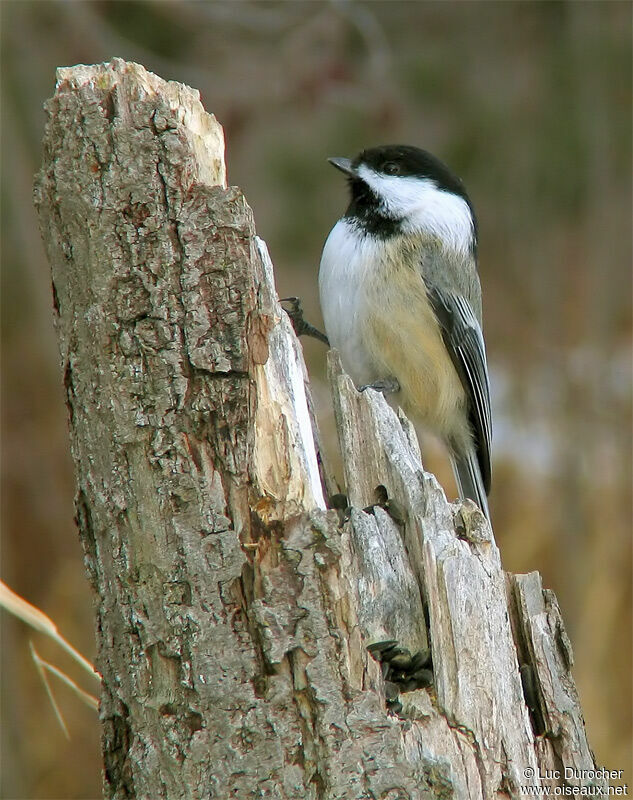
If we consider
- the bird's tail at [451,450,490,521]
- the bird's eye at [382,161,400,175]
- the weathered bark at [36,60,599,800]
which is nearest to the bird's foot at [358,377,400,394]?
the bird's tail at [451,450,490,521]

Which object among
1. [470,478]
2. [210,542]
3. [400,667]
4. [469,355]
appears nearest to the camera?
[210,542]

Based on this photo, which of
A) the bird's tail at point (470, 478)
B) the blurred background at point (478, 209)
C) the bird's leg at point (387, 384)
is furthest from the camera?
the blurred background at point (478, 209)

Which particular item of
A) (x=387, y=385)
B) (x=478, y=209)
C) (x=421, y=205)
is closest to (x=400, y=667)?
(x=387, y=385)

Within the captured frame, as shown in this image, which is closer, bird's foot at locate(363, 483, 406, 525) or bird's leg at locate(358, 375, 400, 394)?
bird's foot at locate(363, 483, 406, 525)

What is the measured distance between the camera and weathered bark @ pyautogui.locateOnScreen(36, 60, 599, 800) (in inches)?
63.5

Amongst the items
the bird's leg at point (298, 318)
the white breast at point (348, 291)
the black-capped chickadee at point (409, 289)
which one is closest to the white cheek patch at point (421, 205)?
the black-capped chickadee at point (409, 289)

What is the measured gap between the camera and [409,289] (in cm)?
298

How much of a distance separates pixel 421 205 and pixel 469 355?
529 mm

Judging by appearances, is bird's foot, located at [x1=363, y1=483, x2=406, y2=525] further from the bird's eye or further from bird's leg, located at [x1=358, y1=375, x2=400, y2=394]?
the bird's eye

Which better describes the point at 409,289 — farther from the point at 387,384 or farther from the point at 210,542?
the point at 210,542

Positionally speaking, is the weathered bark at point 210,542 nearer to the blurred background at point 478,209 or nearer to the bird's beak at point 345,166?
the bird's beak at point 345,166

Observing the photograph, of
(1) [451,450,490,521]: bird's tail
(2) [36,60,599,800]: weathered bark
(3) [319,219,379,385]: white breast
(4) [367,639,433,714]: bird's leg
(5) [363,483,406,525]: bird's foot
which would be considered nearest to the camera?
(2) [36,60,599,800]: weathered bark

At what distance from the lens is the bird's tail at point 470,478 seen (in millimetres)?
3357

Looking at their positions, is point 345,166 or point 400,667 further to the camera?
point 345,166
